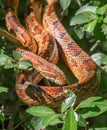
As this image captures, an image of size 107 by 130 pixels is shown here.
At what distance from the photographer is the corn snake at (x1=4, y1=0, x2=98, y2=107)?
2568 millimetres

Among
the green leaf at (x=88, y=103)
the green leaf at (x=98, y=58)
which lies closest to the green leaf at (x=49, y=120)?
the green leaf at (x=88, y=103)

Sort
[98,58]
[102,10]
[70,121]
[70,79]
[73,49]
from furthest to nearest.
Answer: [73,49] < [70,79] < [98,58] < [102,10] < [70,121]

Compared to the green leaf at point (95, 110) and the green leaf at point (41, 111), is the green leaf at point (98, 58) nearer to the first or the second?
the green leaf at point (95, 110)

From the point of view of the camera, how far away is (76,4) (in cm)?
337

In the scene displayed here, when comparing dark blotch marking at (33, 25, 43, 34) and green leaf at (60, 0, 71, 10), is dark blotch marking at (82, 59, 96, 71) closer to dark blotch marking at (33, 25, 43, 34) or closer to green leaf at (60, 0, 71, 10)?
green leaf at (60, 0, 71, 10)

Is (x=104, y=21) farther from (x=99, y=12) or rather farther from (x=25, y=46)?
(x=25, y=46)

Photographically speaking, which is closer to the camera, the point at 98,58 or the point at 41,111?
the point at 41,111

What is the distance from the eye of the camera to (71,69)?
10.3ft

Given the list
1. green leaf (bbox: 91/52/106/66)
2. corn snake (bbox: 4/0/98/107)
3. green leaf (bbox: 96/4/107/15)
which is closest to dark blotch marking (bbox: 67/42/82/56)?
corn snake (bbox: 4/0/98/107)

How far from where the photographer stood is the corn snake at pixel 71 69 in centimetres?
257

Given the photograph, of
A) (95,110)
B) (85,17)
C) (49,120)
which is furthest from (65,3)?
(49,120)

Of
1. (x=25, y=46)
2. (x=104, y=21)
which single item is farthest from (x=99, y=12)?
(x=25, y=46)

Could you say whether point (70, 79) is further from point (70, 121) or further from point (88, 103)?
point (70, 121)

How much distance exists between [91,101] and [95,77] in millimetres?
754
